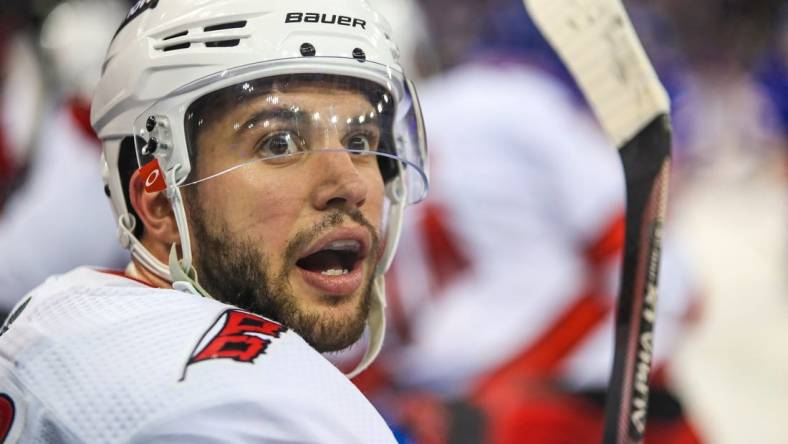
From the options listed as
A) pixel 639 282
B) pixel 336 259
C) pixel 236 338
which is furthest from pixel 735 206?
pixel 236 338

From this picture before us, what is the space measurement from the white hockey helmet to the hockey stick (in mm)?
295

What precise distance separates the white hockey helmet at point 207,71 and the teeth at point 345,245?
135mm

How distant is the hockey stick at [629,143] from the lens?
1.88 meters

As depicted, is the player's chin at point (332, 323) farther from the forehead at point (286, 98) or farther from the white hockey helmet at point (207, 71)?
the forehead at point (286, 98)

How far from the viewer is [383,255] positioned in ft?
6.34

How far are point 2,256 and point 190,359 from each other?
2353 millimetres

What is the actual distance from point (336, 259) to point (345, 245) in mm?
42

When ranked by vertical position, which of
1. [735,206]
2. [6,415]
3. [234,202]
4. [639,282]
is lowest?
[735,206]

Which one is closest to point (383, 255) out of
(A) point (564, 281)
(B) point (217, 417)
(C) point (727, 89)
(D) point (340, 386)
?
(D) point (340, 386)

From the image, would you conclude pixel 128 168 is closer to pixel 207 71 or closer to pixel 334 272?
pixel 207 71

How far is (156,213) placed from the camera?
179 centimetres

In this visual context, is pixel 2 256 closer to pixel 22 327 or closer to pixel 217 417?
pixel 22 327

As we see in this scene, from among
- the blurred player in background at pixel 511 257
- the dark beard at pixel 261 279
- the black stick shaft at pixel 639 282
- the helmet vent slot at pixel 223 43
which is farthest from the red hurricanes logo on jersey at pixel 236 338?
the blurred player in background at pixel 511 257

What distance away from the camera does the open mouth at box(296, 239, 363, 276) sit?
1703mm
